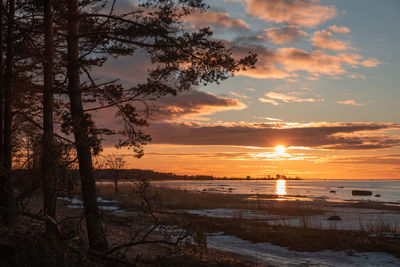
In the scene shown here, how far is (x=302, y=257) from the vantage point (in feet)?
48.6

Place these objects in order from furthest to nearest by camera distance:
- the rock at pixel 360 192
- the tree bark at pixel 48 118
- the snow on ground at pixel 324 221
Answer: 1. the rock at pixel 360 192
2. the snow on ground at pixel 324 221
3. the tree bark at pixel 48 118

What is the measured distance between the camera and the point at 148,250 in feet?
46.9

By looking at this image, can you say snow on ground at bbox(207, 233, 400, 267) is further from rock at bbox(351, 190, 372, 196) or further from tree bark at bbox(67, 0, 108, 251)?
rock at bbox(351, 190, 372, 196)

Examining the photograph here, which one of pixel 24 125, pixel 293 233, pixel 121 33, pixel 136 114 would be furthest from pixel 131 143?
pixel 293 233

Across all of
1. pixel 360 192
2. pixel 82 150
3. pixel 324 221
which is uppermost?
pixel 82 150

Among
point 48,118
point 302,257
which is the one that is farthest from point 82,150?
point 302,257

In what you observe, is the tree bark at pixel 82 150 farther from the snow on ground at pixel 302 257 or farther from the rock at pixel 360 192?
the rock at pixel 360 192

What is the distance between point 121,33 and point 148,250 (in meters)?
8.38

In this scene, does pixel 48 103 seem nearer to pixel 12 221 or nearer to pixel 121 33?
pixel 121 33

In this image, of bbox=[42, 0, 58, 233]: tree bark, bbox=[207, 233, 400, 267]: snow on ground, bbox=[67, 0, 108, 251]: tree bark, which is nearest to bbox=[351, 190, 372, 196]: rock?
bbox=[207, 233, 400, 267]: snow on ground

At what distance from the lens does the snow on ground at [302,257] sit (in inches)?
537

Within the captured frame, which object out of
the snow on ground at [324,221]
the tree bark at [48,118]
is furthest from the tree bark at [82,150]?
the snow on ground at [324,221]

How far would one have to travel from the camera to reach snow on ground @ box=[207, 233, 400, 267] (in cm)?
1363

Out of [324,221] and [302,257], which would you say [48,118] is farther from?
[324,221]
